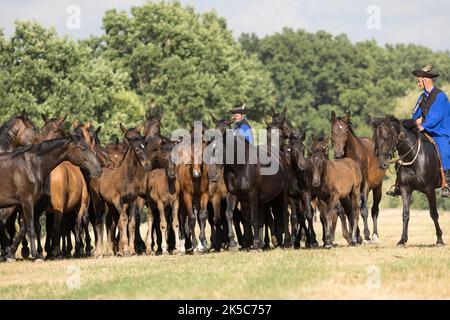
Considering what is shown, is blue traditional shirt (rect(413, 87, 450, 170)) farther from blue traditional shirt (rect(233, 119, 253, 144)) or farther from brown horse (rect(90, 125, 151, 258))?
brown horse (rect(90, 125, 151, 258))

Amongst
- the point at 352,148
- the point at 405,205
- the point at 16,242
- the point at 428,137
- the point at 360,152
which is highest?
the point at 428,137

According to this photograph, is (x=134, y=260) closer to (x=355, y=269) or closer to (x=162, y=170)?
(x=162, y=170)

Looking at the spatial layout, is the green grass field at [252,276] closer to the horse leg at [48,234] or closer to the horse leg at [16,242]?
the horse leg at [16,242]

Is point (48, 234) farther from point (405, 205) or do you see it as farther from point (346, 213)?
point (405, 205)

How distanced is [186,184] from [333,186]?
3209 millimetres

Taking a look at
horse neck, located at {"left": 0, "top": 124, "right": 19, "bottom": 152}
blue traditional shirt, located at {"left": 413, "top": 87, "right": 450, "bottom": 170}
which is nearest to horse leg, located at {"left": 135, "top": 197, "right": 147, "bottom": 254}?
horse neck, located at {"left": 0, "top": 124, "right": 19, "bottom": 152}

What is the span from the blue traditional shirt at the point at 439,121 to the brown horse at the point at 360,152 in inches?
99.3

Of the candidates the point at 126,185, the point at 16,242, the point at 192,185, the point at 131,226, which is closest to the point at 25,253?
the point at 16,242

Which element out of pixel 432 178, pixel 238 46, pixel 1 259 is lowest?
pixel 1 259

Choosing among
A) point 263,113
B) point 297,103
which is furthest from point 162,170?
point 297,103

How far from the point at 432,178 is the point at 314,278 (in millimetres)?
7212

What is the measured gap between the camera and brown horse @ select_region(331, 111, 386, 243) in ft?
80.5

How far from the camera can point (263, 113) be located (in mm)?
70125

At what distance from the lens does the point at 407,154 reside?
70.3 ft
